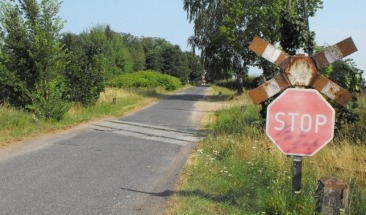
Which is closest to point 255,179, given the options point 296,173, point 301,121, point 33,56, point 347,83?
point 296,173

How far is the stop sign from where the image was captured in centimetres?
404

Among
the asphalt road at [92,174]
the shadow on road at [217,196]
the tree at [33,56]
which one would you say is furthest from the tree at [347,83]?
the tree at [33,56]

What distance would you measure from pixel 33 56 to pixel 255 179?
36.1ft

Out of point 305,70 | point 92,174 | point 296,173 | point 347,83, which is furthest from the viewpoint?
point 347,83

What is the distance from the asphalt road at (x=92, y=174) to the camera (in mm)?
5512

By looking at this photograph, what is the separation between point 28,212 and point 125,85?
153 feet

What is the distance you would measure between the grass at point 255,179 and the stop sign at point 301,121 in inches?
26.8

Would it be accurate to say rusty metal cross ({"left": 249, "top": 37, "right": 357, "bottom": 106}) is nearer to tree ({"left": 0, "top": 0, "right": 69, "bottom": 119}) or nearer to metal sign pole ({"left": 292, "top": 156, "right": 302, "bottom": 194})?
metal sign pole ({"left": 292, "top": 156, "right": 302, "bottom": 194})

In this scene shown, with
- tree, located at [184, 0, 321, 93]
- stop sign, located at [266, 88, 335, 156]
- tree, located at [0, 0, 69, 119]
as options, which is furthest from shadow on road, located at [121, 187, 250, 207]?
tree, located at [184, 0, 321, 93]

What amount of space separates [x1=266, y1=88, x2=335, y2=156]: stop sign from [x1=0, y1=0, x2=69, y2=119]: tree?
468 inches

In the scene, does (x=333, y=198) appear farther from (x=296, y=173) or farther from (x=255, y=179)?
(x=255, y=179)

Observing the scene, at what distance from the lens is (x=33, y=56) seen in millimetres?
14711

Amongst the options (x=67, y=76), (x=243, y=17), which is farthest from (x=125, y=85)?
(x=67, y=76)

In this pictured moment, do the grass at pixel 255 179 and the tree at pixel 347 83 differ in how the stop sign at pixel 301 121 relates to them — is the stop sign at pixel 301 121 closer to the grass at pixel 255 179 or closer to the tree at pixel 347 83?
the grass at pixel 255 179
